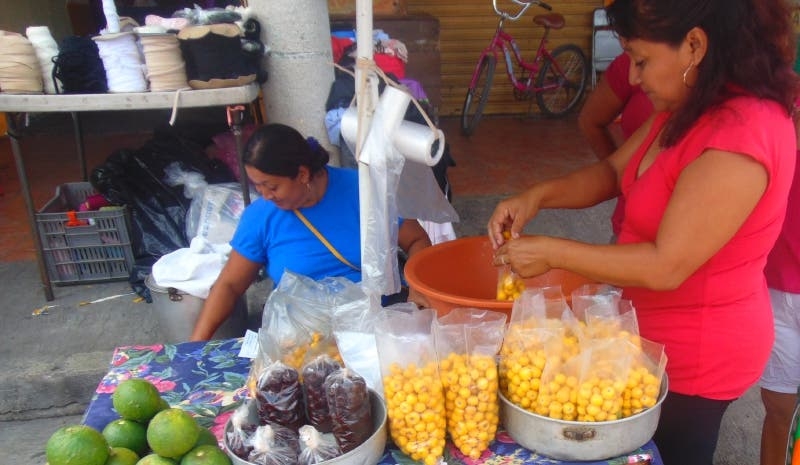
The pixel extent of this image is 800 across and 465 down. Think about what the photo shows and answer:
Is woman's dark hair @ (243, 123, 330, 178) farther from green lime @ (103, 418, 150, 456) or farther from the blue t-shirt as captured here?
green lime @ (103, 418, 150, 456)

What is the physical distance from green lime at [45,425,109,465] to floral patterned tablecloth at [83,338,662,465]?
0.32 metres

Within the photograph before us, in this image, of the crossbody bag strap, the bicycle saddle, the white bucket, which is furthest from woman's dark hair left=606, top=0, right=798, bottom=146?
the bicycle saddle

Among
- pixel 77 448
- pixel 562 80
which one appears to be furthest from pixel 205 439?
pixel 562 80

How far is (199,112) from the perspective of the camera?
7.32 meters

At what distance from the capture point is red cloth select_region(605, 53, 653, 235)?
2420 millimetres

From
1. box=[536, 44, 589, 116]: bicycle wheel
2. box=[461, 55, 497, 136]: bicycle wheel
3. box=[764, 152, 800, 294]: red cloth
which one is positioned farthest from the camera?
box=[536, 44, 589, 116]: bicycle wheel

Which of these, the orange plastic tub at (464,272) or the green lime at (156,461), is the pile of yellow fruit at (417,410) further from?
the green lime at (156,461)

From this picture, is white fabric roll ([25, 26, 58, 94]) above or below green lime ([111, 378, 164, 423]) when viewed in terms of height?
above

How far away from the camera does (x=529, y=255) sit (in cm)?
141

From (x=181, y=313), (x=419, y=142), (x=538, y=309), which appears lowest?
(x=181, y=313)

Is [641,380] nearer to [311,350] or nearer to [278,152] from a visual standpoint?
[311,350]

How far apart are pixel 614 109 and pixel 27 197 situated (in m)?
2.98

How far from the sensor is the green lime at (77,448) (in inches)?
47.1

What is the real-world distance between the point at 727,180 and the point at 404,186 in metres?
1.00
